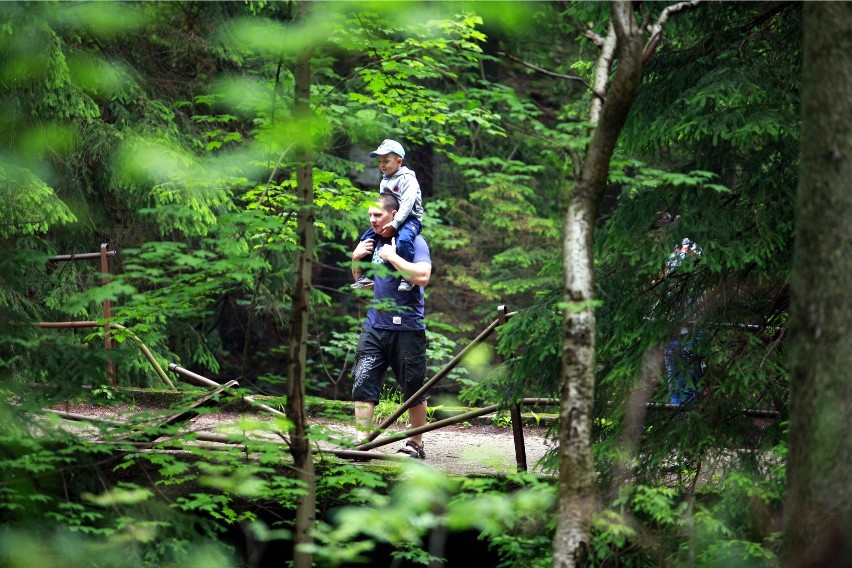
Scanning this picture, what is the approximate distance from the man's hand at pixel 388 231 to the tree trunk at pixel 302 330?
1.81 m

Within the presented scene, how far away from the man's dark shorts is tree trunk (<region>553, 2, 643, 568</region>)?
2.48 meters

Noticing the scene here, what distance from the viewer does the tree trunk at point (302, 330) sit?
4.76 metres

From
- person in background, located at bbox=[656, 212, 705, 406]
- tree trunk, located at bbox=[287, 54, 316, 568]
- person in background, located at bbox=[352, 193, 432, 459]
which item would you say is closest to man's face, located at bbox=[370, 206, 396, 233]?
person in background, located at bbox=[352, 193, 432, 459]

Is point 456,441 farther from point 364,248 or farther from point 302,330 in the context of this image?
point 302,330

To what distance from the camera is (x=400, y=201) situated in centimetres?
674

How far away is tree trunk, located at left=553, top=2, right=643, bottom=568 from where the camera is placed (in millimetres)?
4234

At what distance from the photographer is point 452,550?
6570 mm

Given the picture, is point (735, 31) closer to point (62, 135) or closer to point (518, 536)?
point (518, 536)

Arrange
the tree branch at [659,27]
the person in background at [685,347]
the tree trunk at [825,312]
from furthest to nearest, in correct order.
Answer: the person in background at [685,347] → the tree branch at [659,27] → the tree trunk at [825,312]

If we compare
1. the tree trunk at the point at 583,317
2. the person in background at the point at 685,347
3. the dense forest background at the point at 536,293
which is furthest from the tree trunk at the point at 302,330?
the person in background at the point at 685,347

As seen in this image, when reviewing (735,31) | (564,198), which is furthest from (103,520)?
(564,198)

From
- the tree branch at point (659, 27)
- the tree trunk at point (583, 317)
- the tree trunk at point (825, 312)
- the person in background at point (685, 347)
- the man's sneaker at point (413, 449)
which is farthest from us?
the man's sneaker at point (413, 449)

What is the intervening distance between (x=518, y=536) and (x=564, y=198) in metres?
11.3

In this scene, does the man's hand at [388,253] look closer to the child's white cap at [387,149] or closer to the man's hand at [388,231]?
the man's hand at [388,231]
